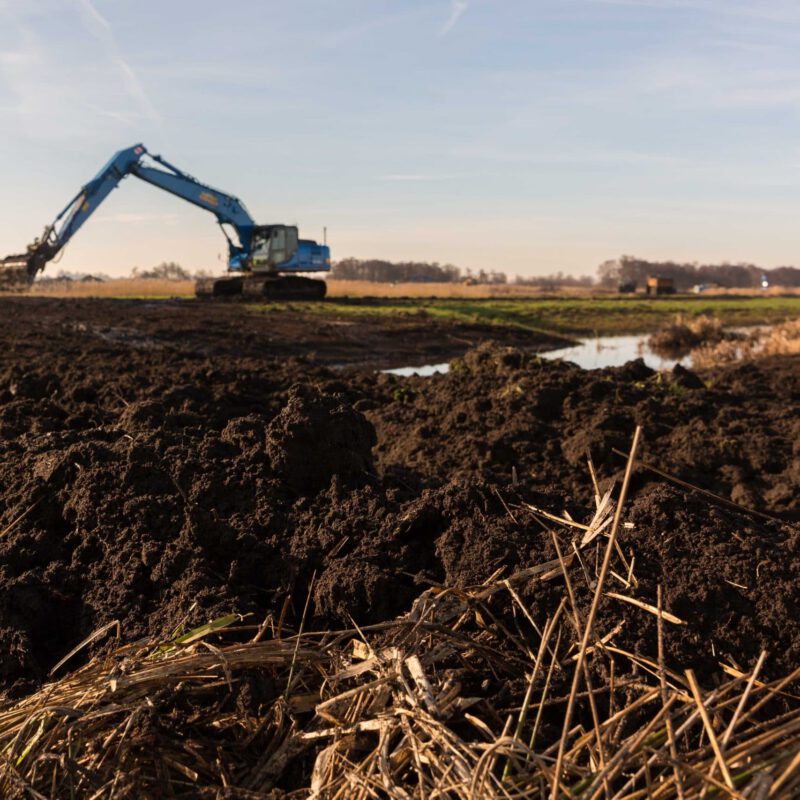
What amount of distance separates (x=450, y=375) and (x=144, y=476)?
21.0 ft

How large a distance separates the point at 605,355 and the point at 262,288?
1486 cm

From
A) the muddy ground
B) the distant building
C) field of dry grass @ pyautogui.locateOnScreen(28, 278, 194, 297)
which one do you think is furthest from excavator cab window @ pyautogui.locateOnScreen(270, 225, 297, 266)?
the distant building

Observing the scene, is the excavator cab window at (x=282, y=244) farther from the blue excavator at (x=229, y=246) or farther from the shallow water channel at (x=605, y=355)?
the shallow water channel at (x=605, y=355)

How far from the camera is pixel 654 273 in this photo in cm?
10612

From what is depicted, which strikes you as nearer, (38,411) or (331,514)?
(331,514)

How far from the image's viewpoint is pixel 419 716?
239 cm

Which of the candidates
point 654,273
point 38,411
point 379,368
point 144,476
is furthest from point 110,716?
point 654,273

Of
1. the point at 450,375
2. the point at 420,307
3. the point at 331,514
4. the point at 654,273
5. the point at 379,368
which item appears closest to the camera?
the point at 331,514

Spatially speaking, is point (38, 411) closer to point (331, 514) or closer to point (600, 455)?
point (331, 514)

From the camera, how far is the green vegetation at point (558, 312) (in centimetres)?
2644

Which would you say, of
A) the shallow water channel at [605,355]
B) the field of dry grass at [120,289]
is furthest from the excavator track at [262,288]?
the shallow water channel at [605,355]

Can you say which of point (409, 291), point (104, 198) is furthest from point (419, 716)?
point (409, 291)

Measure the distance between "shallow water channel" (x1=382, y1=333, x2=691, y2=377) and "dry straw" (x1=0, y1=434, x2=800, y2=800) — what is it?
561 inches

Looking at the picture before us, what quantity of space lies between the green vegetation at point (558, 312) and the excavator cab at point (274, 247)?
2425 millimetres
